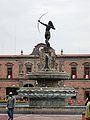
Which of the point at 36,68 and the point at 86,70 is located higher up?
the point at 36,68

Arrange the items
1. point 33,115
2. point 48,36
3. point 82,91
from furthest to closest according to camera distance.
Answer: point 82,91, point 48,36, point 33,115

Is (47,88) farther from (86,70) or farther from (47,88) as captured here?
(86,70)

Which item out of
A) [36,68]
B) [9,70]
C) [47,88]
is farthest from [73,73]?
[47,88]

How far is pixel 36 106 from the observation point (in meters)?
25.4

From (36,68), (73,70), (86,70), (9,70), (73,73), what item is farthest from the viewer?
(9,70)

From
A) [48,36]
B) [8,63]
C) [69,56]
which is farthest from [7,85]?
[48,36]

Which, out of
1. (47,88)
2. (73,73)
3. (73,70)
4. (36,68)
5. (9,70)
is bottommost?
(73,73)

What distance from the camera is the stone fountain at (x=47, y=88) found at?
24984 millimetres

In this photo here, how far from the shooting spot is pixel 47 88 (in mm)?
24984

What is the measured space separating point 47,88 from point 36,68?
1724 inches

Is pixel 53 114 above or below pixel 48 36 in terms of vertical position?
below

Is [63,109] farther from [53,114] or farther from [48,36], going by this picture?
[48,36]

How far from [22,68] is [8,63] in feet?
7.45

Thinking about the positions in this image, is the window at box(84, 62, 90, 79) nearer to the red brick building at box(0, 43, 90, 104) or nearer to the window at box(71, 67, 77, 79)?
the red brick building at box(0, 43, 90, 104)
